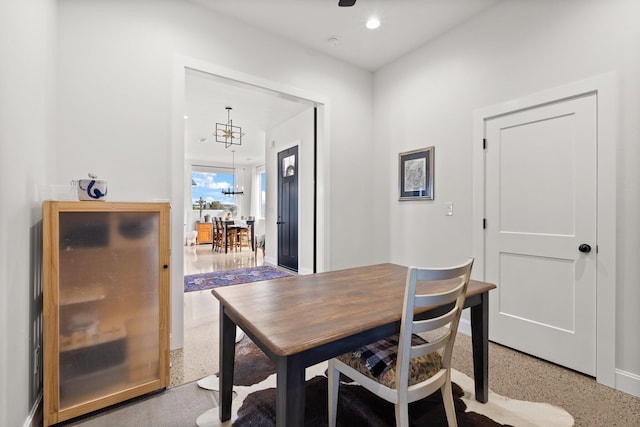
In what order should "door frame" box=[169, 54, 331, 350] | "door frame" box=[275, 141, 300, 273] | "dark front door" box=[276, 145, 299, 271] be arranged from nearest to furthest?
"door frame" box=[169, 54, 331, 350] → "door frame" box=[275, 141, 300, 273] → "dark front door" box=[276, 145, 299, 271]

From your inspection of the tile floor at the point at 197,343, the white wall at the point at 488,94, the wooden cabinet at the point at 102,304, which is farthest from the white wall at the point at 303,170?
the wooden cabinet at the point at 102,304

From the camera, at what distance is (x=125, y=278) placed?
71.6 inches

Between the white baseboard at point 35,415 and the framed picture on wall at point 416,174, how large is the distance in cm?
329

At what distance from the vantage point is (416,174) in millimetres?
3223

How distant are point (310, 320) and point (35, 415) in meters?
1.71

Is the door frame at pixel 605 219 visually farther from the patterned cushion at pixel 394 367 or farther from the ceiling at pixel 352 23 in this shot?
the patterned cushion at pixel 394 367

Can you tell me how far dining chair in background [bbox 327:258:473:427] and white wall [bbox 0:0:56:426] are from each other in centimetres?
149

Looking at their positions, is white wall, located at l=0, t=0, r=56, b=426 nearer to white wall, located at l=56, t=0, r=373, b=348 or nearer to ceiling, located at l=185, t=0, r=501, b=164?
white wall, located at l=56, t=0, r=373, b=348

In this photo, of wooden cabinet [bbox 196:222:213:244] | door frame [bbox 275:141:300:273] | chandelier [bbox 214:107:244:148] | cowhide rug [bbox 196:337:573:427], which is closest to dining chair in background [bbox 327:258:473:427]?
cowhide rug [bbox 196:337:573:427]

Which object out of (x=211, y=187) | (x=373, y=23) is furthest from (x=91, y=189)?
(x=211, y=187)

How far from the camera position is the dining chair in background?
1174 millimetres

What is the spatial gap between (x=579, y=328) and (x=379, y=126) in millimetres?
2686

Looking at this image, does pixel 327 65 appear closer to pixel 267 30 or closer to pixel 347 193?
pixel 267 30

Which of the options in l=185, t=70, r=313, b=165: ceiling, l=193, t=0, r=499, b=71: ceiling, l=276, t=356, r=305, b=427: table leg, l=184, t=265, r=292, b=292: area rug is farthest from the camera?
l=184, t=265, r=292, b=292: area rug
